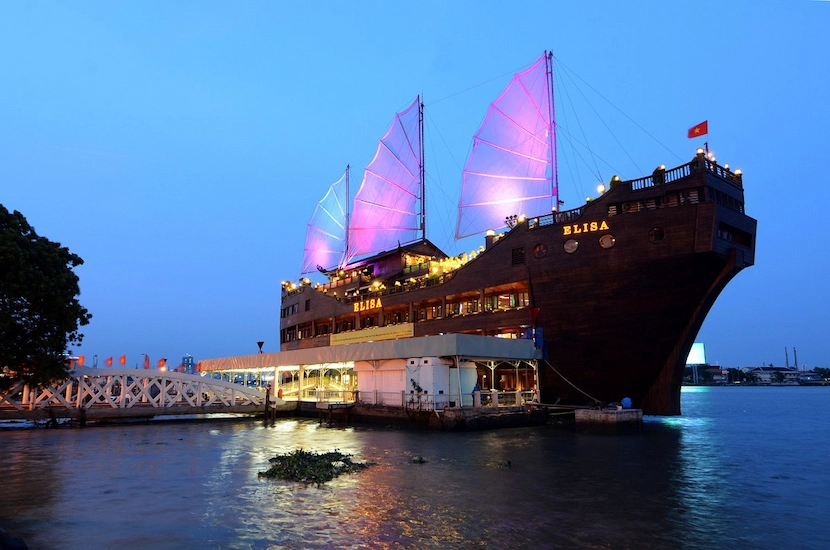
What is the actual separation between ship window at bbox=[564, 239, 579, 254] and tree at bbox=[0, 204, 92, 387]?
2557cm

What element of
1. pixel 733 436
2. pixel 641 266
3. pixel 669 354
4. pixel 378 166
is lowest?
pixel 733 436

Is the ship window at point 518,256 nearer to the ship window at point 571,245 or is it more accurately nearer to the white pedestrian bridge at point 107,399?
the ship window at point 571,245

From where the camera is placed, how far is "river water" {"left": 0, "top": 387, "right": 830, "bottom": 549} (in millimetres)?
10383

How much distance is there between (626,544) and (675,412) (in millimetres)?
25183

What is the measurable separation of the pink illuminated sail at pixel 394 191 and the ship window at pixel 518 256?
25143 mm

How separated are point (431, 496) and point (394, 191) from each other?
52389 mm

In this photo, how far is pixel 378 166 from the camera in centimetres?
6556

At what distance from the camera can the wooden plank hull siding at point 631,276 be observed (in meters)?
30.1

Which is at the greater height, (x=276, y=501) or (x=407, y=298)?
(x=407, y=298)

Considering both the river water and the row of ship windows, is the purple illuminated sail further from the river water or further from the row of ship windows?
the river water

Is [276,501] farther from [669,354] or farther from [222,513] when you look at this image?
[669,354]

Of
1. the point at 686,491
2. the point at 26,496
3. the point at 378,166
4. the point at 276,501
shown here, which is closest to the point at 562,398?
the point at 686,491

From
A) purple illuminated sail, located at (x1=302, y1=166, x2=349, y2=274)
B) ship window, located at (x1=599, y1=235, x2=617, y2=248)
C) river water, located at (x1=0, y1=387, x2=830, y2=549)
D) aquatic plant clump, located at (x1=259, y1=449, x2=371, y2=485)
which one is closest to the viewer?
river water, located at (x1=0, y1=387, x2=830, y2=549)

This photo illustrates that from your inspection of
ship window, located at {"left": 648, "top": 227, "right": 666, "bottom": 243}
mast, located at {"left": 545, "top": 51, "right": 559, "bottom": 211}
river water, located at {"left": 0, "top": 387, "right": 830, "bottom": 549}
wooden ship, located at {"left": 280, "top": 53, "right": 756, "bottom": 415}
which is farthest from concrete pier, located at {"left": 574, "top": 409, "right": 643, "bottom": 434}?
mast, located at {"left": 545, "top": 51, "right": 559, "bottom": 211}
